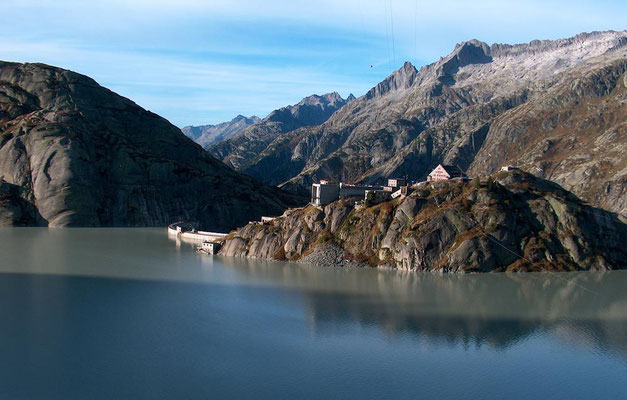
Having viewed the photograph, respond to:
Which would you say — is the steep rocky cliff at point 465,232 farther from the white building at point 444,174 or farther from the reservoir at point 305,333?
the white building at point 444,174

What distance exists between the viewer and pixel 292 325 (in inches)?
3435

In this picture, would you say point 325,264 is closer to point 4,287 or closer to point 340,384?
point 4,287

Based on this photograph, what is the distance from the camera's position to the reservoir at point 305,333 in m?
64.9

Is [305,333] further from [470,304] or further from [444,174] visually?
[444,174]

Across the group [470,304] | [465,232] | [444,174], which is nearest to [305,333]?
[470,304]

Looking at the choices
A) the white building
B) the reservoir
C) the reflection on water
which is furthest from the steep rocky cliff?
the white building

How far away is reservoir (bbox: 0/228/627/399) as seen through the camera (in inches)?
2554

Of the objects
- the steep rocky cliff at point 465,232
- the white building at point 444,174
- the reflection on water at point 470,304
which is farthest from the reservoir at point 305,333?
the white building at point 444,174

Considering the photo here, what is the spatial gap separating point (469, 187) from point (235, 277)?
5822 cm

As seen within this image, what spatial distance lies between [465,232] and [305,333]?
5879 centimetres

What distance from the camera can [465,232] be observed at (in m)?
131

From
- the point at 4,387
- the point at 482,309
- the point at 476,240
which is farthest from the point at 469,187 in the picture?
the point at 4,387

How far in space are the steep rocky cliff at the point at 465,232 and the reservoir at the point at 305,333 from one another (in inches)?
213

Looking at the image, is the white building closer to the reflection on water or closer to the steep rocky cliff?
the steep rocky cliff
